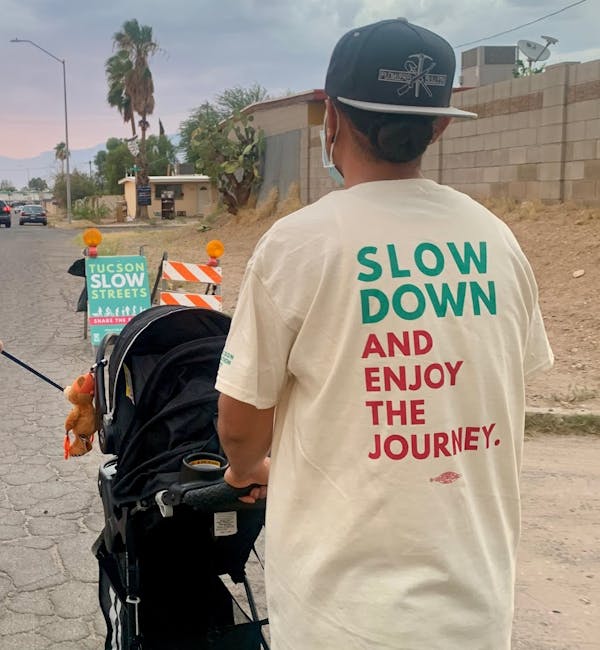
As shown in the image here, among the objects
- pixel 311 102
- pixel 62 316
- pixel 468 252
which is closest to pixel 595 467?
pixel 468 252

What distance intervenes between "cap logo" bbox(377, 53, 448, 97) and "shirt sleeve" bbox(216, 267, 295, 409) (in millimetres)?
457

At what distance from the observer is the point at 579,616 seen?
366 cm

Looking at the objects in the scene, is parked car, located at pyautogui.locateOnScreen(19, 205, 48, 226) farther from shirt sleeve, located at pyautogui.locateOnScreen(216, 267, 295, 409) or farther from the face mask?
shirt sleeve, located at pyautogui.locateOnScreen(216, 267, 295, 409)

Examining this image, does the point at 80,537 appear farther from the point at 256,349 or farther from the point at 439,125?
the point at 439,125

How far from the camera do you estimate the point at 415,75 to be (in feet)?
5.26

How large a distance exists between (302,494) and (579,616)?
2573 mm

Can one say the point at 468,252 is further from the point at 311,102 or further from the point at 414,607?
the point at 311,102

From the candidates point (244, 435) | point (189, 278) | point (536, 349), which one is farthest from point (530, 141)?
point (244, 435)

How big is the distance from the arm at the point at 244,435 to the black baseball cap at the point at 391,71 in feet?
2.11

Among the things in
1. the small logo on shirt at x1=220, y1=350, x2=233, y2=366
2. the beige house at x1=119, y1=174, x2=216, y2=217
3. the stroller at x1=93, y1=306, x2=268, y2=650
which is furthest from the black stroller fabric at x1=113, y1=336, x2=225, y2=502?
the beige house at x1=119, y1=174, x2=216, y2=217

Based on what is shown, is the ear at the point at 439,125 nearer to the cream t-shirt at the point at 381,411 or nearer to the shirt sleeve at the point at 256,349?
the cream t-shirt at the point at 381,411

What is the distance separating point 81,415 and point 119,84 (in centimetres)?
5127

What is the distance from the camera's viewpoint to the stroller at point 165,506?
2.47 m

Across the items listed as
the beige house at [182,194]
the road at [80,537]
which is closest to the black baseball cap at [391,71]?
the road at [80,537]
